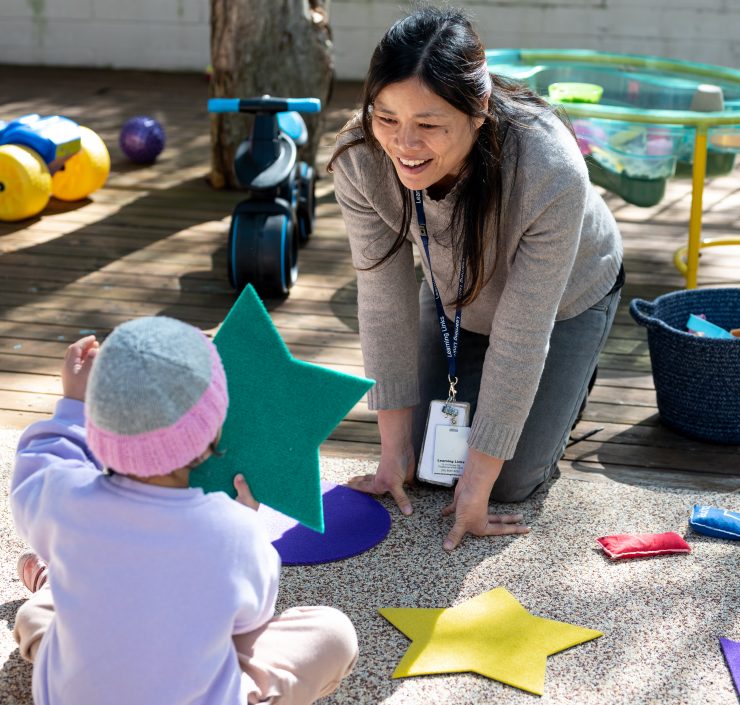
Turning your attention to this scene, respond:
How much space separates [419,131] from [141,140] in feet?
11.8

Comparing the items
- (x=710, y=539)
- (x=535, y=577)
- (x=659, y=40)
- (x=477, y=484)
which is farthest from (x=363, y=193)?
(x=659, y=40)

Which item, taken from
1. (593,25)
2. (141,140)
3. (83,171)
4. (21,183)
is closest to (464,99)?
(21,183)

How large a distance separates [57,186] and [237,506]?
356cm

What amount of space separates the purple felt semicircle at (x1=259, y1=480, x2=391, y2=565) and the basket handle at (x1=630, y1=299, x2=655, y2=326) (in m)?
0.85

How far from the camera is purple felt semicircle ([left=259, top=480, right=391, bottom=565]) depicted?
7.34 ft

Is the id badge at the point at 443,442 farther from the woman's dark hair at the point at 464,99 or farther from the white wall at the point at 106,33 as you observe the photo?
the white wall at the point at 106,33

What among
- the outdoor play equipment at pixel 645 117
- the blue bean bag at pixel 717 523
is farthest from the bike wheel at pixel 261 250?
the blue bean bag at pixel 717 523

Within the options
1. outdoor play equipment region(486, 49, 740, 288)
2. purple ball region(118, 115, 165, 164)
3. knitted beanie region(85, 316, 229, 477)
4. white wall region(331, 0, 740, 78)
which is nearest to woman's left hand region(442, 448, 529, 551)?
knitted beanie region(85, 316, 229, 477)

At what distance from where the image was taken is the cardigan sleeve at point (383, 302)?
234 centimetres

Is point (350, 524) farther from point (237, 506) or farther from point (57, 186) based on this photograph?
point (57, 186)

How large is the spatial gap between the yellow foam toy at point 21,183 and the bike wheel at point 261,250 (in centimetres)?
111

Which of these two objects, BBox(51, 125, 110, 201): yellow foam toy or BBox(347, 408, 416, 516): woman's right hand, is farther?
BBox(51, 125, 110, 201): yellow foam toy

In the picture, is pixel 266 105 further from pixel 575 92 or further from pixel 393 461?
pixel 393 461

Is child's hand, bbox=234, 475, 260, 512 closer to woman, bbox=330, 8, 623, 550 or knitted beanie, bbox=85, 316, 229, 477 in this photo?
knitted beanie, bbox=85, 316, 229, 477
